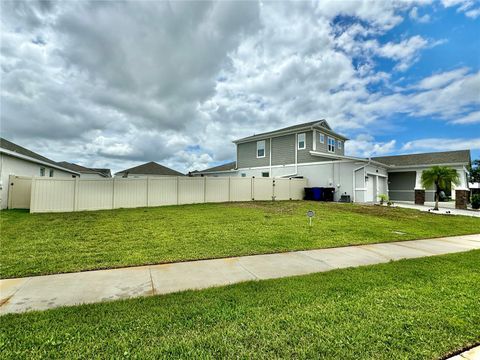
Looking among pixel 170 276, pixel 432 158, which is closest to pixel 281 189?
pixel 432 158

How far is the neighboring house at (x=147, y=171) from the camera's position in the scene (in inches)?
1448

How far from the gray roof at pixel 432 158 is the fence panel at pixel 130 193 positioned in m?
23.2

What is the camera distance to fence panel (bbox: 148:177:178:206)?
14.3 meters

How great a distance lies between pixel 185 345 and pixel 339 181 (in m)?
19.0

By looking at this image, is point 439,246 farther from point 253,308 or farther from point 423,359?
point 253,308

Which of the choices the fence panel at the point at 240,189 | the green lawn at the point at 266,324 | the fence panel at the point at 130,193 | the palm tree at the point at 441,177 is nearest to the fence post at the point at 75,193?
the fence panel at the point at 130,193

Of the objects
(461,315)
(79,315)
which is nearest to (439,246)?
(461,315)

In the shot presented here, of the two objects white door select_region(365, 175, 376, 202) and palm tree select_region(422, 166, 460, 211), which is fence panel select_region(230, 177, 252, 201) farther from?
palm tree select_region(422, 166, 460, 211)

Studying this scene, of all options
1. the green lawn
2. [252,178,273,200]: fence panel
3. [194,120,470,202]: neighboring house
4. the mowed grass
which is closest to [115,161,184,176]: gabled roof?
[194,120,470,202]: neighboring house

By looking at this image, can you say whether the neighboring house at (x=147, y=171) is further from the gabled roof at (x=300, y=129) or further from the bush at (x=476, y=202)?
the bush at (x=476, y=202)

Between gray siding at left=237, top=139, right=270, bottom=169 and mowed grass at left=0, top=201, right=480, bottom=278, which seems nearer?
mowed grass at left=0, top=201, right=480, bottom=278

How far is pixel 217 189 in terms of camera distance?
16.8m

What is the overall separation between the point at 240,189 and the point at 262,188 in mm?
1948

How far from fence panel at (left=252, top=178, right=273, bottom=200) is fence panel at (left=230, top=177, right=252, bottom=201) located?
1.47 feet
